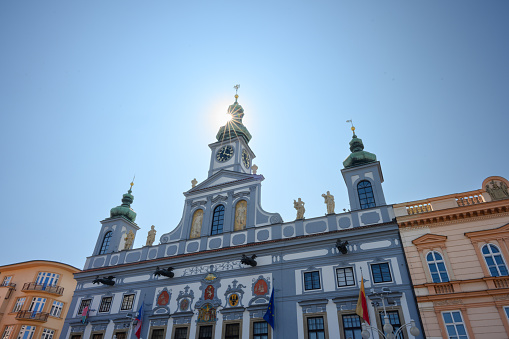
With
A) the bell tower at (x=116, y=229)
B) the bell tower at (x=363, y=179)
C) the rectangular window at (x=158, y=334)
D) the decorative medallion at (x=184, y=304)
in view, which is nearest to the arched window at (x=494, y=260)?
the bell tower at (x=363, y=179)

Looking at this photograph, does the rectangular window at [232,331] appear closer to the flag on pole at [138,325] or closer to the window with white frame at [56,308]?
the flag on pole at [138,325]

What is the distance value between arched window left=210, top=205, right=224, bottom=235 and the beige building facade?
43.8ft

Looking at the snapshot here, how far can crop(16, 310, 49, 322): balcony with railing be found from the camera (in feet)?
113

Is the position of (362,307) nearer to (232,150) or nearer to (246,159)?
(246,159)

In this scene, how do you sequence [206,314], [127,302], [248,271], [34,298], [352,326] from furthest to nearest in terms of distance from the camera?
[34,298]
[127,302]
[248,271]
[206,314]
[352,326]

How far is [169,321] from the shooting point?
24.7 meters

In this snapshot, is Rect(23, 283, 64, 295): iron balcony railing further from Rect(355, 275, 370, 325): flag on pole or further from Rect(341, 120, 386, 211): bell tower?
Rect(355, 275, 370, 325): flag on pole

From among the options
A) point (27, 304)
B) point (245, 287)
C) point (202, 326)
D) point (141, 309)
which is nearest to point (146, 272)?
point (141, 309)

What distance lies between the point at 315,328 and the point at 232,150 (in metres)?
18.0

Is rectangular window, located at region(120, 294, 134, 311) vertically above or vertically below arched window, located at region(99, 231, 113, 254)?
below

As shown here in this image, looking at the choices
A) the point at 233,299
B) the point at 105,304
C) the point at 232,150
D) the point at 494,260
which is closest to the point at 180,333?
the point at 233,299

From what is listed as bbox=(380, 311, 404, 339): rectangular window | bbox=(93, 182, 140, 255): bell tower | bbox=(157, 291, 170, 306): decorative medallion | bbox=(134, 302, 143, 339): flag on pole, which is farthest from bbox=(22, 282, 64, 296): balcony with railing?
bbox=(380, 311, 404, 339): rectangular window

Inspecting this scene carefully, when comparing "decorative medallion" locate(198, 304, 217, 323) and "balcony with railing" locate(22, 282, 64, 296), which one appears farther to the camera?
"balcony with railing" locate(22, 282, 64, 296)

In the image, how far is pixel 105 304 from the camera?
2802 centimetres
